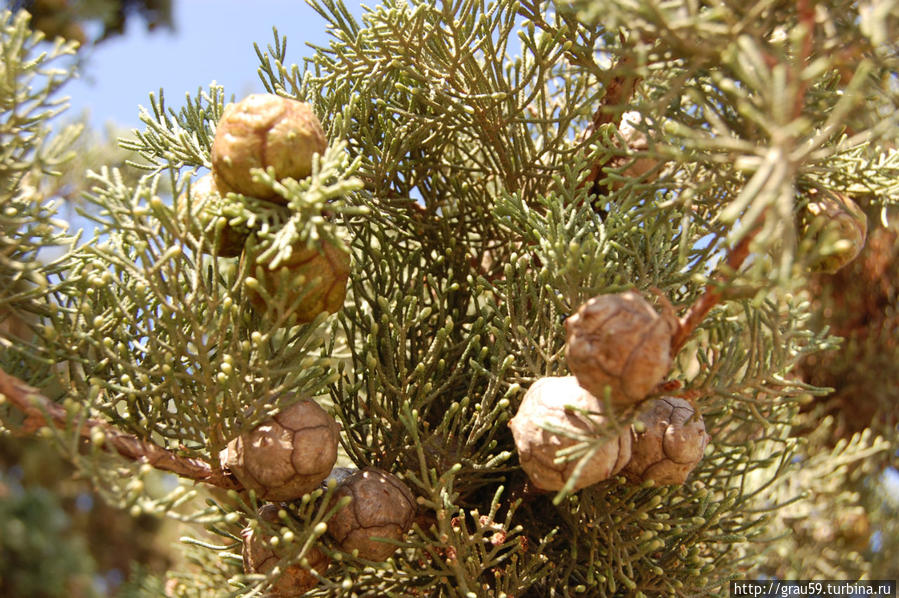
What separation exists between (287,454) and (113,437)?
0.38m

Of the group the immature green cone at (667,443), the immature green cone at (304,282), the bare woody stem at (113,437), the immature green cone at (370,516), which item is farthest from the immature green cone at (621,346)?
the bare woody stem at (113,437)

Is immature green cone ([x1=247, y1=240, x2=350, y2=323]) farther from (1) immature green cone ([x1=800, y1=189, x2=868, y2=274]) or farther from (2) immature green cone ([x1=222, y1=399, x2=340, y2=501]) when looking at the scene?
(1) immature green cone ([x1=800, y1=189, x2=868, y2=274])

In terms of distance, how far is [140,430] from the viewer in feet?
5.40

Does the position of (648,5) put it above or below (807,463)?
above

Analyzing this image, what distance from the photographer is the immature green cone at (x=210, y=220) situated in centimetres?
152

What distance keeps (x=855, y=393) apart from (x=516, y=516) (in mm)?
2445

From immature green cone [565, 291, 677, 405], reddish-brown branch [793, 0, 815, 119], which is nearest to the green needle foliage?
reddish-brown branch [793, 0, 815, 119]

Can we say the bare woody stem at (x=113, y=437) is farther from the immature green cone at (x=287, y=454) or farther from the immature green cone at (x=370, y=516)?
the immature green cone at (x=370, y=516)

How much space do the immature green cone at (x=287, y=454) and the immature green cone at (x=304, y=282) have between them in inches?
9.4

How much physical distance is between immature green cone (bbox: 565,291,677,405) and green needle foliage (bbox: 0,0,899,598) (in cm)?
12

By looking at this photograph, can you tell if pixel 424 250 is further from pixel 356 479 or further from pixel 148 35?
pixel 148 35

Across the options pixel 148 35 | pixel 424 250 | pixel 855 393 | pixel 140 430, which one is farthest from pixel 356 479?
pixel 148 35

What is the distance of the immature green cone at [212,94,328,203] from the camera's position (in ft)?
4.72

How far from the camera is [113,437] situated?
1.48 meters
